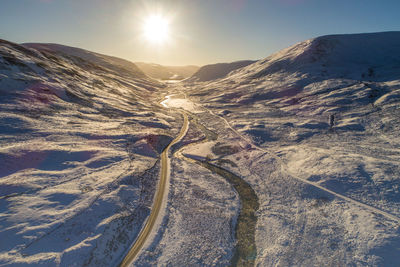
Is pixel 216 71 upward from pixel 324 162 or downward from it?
upward

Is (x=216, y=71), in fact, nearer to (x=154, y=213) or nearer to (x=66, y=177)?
(x=66, y=177)

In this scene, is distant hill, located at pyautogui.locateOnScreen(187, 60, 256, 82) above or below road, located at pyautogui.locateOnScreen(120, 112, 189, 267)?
above

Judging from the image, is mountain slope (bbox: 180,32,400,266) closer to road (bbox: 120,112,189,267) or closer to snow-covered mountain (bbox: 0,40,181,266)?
road (bbox: 120,112,189,267)

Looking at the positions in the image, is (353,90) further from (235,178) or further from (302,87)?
(235,178)

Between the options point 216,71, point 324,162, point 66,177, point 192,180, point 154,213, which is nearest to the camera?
point 154,213

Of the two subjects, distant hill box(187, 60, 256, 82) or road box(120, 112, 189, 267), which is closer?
road box(120, 112, 189, 267)

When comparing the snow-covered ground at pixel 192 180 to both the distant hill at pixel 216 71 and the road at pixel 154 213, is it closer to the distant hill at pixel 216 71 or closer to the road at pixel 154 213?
the road at pixel 154 213

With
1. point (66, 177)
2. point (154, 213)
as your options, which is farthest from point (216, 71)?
point (154, 213)

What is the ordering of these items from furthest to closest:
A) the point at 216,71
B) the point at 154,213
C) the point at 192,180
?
the point at 216,71 → the point at 192,180 → the point at 154,213

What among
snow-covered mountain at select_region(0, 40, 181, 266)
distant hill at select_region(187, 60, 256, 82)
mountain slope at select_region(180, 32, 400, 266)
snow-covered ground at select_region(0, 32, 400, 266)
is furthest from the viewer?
distant hill at select_region(187, 60, 256, 82)

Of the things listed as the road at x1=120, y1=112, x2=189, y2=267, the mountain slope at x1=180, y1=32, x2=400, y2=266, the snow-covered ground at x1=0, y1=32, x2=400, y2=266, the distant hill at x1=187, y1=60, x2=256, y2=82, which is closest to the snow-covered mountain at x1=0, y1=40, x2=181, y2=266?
the snow-covered ground at x1=0, y1=32, x2=400, y2=266
